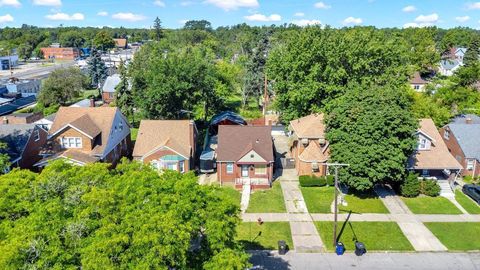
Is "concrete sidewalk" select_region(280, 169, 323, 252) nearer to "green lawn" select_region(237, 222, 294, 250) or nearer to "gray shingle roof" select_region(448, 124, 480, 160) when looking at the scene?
"green lawn" select_region(237, 222, 294, 250)

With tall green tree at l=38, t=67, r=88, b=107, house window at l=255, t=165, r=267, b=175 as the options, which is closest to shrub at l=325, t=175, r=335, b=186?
house window at l=255, t=165, r=267, b=175

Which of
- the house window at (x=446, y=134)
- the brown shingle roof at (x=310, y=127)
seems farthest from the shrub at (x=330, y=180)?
the house window at (x=446, y=134)

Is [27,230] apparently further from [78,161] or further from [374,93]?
[374,93]

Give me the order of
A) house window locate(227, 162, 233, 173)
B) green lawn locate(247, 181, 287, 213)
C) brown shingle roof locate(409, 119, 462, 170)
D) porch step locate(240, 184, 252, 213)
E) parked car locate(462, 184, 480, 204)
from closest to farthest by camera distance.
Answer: green lawn locate(247, 181, 287, 213) < porch step locate(240, 184, 252, 213) < parked car locate(462, 184, 480, 204) < brown shingle roof locate(409, 119, 462, 170) < house window locate(227, 162, 233, 173)

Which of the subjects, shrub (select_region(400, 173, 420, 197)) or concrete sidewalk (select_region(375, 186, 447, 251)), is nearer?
concrete sidewalk (select_region(375, 186, 447, 251))

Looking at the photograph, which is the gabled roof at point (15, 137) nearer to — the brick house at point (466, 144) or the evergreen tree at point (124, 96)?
the evergreen tree at point (124, 96)
